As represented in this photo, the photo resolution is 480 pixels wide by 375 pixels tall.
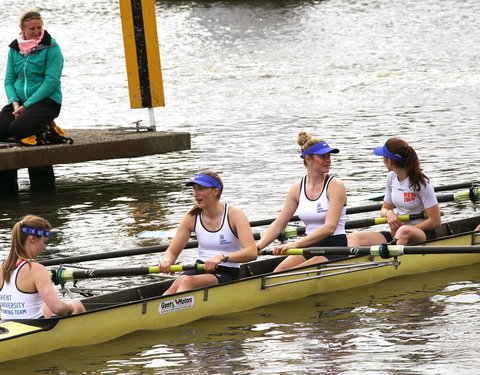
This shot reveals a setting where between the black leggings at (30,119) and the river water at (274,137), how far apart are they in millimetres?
1152

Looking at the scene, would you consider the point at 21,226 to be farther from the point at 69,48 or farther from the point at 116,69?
the point at 69,48

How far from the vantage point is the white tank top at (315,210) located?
35.0ft

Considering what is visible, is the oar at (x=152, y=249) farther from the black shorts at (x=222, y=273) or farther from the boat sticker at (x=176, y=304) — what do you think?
the boat sticker at (x=176, y=304)

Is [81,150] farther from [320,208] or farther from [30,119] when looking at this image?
[320,208]

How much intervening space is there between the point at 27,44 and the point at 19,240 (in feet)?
23.1

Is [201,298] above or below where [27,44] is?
below

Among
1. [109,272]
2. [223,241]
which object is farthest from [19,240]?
[223,241]

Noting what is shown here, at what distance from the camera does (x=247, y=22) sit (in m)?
49.7

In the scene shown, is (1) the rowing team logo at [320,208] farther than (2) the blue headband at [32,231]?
Yes

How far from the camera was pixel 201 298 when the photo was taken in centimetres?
992

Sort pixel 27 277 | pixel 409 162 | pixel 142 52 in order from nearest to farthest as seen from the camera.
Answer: pixel 27 277 → pixel 409 162 → pixel 142 52

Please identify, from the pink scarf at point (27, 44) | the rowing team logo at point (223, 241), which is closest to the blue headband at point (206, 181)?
the rowing team logo at point (223, 241)

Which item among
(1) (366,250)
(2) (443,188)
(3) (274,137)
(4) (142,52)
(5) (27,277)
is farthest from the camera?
(3) (274,137)

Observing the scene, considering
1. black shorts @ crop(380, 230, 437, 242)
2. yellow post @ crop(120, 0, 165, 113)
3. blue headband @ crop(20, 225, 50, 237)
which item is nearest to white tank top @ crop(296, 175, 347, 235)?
black shorts @ crop(380, 230, 437, 242)
